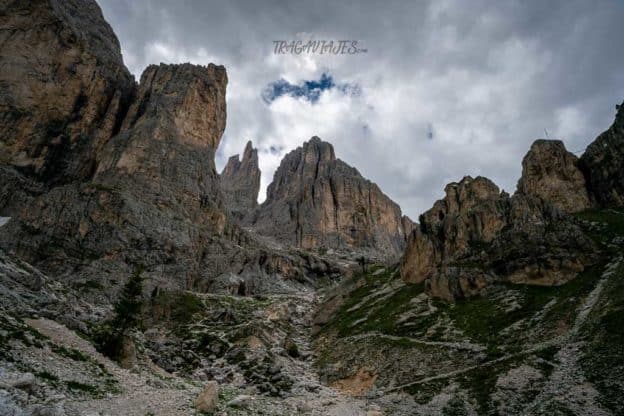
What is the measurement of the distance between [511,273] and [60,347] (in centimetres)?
5888

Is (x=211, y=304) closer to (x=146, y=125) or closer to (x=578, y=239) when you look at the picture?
(x=578, y=239)

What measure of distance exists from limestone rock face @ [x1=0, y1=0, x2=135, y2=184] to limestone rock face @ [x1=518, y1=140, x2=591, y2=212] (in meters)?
148

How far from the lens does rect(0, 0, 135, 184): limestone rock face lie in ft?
431

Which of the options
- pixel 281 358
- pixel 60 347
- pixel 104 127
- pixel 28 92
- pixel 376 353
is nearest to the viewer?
pixel 60 347

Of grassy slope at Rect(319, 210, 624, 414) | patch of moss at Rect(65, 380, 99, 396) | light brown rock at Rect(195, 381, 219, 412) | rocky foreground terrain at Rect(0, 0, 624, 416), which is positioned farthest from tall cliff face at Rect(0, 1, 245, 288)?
patch of moss at Rect(65, 380, 99, 396)

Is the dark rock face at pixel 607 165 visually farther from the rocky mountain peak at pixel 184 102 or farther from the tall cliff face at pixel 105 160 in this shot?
the rocky mountain peak at pixel 184 102

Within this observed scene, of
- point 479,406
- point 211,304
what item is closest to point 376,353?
point 479,406

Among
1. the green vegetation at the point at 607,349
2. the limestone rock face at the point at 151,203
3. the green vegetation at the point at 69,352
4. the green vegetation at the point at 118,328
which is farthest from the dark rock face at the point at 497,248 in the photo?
the limestone rock face at the point at 151,203

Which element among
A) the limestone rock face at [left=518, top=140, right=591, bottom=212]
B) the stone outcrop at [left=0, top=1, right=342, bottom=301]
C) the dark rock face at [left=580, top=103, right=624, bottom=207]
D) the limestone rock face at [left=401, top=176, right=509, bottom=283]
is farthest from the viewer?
the stone outcrop at [left=0, top=1, right=342, bottom=301]

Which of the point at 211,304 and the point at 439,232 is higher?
the point at 439,232

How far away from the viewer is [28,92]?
134 metres

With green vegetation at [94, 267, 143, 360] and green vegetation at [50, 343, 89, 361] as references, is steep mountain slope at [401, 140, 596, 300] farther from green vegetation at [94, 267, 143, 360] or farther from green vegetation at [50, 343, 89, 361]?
green vegetation at [50, 343, 89, 361]

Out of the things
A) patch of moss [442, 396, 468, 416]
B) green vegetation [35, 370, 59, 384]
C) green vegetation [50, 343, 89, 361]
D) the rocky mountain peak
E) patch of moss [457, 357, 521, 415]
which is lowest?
green vegetation [35, 370, 59, 384]

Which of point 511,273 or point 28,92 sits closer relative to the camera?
point 511,273
